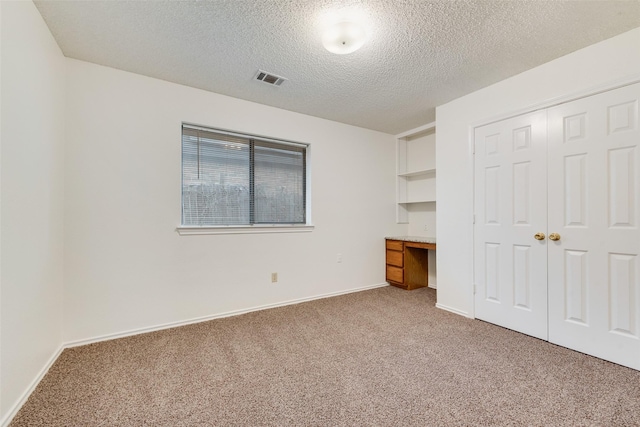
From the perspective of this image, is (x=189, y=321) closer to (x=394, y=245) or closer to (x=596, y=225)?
(x=394, y=245)

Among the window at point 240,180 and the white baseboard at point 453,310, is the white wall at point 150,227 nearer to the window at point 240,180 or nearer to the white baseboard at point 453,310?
the window at point 240,180

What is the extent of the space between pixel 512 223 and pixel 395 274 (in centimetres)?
183

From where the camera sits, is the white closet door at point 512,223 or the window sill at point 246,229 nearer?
the white closet door at point 512,223

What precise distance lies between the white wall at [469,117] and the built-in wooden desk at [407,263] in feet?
2.26

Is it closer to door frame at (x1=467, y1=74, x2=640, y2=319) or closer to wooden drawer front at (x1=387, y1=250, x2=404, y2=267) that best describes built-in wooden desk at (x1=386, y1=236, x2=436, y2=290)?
wooden drawer front at (x1=387, y1=250, x2=404, y2=267)

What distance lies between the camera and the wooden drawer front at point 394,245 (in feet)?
13.1

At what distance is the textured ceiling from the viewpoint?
1.75 meters

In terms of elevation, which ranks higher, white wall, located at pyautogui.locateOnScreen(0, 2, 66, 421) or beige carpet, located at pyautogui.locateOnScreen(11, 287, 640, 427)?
white wall, located at pyautogui.locateOnScreen(0, 2, 66, 421)

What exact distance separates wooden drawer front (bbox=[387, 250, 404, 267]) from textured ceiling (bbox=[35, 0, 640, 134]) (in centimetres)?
220

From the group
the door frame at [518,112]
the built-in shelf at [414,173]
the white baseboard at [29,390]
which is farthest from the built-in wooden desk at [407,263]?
the white baseboard at [29,390]

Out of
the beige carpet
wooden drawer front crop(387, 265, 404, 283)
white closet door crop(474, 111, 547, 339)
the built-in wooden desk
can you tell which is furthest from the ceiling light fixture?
wooden drawer front crop(387, 265, 404, 283)

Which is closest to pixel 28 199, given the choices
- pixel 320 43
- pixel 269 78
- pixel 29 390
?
pixel 29 390

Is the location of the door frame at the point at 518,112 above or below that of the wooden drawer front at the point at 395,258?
above

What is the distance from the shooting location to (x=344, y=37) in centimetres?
186
